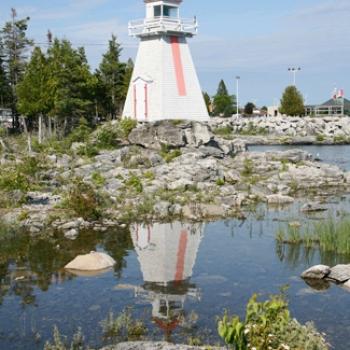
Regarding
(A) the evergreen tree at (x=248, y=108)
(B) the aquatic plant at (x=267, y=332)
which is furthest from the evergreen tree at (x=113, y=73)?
(A) the evergreen tree at (x=248, y=108)

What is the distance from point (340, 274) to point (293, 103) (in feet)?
286

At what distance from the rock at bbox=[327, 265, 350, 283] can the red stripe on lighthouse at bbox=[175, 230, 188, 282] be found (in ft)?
14.5

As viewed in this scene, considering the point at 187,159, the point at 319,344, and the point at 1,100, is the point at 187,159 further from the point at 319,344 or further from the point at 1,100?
the point at 319,344

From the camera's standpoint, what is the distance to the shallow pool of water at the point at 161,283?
1428cm

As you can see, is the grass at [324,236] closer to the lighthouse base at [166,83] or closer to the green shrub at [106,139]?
the lighthouse base at [166,83]

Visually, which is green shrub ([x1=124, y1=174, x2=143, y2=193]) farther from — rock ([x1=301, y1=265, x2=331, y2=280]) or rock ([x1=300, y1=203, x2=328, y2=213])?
rock ([x1=301, y1=265, x2=331, y2=280])

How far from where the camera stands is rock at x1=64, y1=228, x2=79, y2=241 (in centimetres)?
2297

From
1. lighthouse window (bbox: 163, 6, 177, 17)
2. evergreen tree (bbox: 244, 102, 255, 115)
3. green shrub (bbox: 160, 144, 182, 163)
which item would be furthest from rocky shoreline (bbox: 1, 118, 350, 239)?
evergreen tree (bbox: 244, 102, 255, 115)

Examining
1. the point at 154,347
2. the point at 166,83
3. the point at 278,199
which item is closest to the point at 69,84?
the point at 166,83

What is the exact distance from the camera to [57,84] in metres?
48.8

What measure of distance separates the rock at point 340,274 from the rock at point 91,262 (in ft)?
22.7

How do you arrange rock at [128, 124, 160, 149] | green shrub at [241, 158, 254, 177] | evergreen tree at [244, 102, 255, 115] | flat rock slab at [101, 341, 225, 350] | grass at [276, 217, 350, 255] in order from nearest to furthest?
flat rock slab at [101, 341, 225, 350], grass at [276, 217, 350, 255], green shrub at [241, 158, 254, 177], rock at [128, 124, 160, 149], evergreen tree at [244, 102, 255, 115]

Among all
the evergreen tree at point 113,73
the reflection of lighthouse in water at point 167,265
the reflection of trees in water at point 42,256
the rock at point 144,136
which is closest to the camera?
the reflection of lighthouse in water at point 167,265

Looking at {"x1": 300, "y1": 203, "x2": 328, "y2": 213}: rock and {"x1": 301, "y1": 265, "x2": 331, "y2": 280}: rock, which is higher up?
{"x1": 300, "y1": 203, "x2": 328, "y2": 213}: rock
